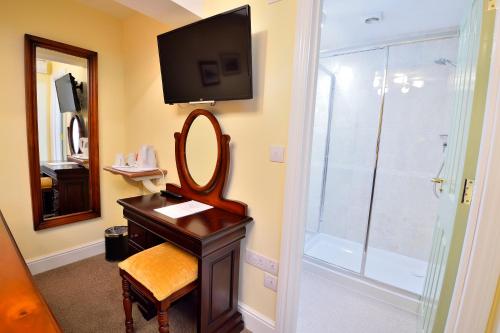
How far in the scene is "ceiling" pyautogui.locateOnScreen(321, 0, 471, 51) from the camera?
1.91 meters

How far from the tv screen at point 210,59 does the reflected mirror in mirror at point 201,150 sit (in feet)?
0.69

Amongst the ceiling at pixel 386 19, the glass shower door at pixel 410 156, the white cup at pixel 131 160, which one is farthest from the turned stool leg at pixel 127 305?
the ceiling at pixel 386 19

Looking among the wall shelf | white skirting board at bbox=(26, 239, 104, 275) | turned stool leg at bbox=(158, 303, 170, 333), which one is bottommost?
white skirting board at bbox=(26, 239, 104, 275)

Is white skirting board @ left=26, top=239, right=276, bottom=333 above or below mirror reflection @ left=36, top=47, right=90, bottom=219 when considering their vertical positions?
below

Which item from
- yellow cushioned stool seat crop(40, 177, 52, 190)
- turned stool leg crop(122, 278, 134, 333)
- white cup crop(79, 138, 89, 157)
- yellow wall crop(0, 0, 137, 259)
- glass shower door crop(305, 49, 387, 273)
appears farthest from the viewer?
glass shower door crop(305, 49, 387, 273)

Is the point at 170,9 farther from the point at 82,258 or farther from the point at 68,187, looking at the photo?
the point at 82,258

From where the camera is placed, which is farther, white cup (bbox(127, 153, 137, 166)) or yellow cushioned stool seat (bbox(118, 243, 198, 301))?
white cup (bbox(127, 153, 137, 166))

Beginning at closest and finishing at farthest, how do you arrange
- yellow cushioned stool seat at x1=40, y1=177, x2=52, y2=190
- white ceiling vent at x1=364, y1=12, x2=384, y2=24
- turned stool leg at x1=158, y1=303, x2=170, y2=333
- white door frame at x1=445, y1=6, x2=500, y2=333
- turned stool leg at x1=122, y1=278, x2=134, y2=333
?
white door frame at x1=445, y1=6, x2=500, y2=333, turned stool leg at x1=158, y1=303, x2=170, y2=333, turned stool leg at x1=122, y1=278, x2=134, y2=333, white ceiling vent at x1=364, y1=12, x2=384, y2=24, yellow cushioned stool seat at x1=40, y1=177, x2=52, y2=190

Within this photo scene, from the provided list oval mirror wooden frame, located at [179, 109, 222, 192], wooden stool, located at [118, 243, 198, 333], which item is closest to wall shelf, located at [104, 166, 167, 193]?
oval mirror wooden frame, located at [179, 109, 222, 192]

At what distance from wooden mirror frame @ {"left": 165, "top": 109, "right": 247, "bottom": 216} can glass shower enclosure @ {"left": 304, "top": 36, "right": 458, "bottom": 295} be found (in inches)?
55.2

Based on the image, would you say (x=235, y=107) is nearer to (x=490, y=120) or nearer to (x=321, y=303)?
(x=490, y=120)

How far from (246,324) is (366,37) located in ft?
9.74

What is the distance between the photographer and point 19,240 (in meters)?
2.14

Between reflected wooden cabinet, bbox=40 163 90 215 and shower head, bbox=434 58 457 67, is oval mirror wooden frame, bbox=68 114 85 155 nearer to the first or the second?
reflected wooden cabinet, bbox=40 163 90 215
